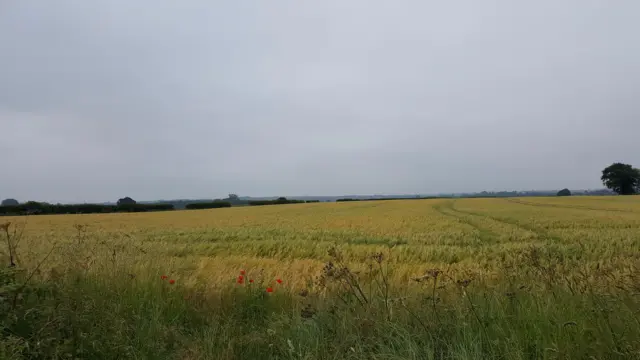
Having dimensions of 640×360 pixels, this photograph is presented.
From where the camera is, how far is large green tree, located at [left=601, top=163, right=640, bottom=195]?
3519 inches

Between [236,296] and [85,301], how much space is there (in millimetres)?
1472

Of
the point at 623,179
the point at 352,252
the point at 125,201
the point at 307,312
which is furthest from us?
the point at 623,179

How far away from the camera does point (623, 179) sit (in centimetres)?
8994

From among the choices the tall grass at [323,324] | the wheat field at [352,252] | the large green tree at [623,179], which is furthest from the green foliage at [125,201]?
the large green tree at [623,179]

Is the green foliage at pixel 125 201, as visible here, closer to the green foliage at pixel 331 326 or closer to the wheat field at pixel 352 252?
the wheat field at pixel 352 252

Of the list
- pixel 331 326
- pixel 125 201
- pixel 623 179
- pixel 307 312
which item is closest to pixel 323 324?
pixel 331 326

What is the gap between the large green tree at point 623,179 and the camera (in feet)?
293

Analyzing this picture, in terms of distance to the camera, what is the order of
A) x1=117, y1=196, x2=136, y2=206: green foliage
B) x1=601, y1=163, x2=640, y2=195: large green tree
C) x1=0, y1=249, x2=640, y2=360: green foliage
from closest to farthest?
x1=0, y1=249, x2=640, y2=360: green foliage
x1=117, y1=196, x2=136, y2=206: green foliage
x1=601, y1=163, x2=640, y2=195: large green tree

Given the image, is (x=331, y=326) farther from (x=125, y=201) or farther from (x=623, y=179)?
(x=623, y=179)

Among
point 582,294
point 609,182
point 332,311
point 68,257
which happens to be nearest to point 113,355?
point 332,311

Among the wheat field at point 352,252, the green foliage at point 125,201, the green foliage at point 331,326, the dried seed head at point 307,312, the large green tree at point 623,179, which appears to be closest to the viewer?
the green foliage at point 331,326

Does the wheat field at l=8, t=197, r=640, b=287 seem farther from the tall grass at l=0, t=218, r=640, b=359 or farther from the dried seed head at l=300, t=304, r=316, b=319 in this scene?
the dried seed head at l=300, t=304, r=316, b=319

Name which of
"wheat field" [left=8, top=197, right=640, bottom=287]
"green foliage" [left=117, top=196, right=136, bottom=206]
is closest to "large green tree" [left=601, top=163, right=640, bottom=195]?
"wheat field" [left=8, top=197, right=640, bottom=287]

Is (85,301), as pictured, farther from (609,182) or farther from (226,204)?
(609,182)
